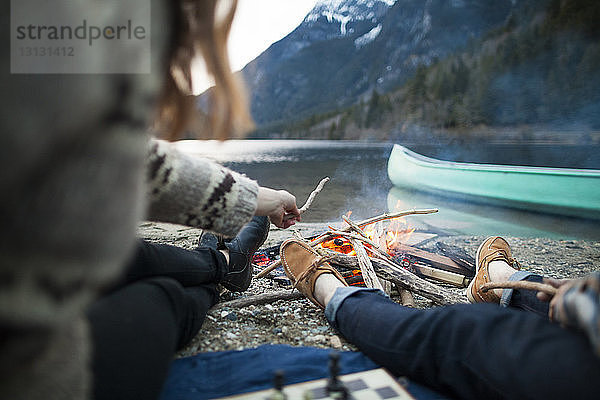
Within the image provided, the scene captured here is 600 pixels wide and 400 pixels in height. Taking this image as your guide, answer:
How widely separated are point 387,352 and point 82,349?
1.21 metres

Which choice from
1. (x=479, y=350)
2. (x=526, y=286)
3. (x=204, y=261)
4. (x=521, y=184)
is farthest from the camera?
(x=521, y=184)

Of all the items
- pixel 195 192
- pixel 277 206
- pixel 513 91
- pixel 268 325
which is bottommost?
pixel 268 325

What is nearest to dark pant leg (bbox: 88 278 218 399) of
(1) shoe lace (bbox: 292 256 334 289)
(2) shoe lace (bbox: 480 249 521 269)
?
(1) shoe lace (bbox: 292 256 334 289)

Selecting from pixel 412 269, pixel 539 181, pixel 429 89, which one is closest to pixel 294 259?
pixel 412 269

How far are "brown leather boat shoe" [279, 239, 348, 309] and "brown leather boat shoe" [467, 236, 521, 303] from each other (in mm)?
819

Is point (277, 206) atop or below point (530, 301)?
atop

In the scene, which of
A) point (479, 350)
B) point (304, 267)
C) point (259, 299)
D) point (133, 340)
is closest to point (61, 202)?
point (133, 340)

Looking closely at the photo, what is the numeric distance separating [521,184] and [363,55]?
16135 centimetres

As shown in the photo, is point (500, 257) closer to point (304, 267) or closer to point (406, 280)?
point (406, 280)

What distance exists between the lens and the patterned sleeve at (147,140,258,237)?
129cm

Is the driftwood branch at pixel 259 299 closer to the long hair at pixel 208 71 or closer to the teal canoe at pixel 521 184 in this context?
the long hair at pixel 208 71

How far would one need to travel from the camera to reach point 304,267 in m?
2.40

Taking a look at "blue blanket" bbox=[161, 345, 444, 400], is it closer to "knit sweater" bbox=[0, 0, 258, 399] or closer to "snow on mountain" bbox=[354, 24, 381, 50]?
"knit sweater" bbox=[0, 0, 258, 399]

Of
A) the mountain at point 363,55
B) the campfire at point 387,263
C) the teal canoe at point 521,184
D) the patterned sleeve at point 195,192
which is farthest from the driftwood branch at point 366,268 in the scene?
the mountain at point 363,55
